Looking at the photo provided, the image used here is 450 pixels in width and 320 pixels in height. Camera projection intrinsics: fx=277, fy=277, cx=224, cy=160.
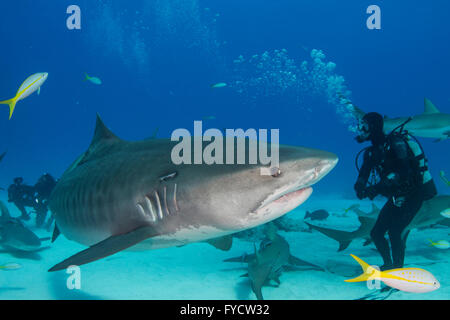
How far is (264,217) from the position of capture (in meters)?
2.07

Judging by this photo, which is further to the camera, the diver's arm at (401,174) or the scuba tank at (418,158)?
the scuba tank at (418,158)

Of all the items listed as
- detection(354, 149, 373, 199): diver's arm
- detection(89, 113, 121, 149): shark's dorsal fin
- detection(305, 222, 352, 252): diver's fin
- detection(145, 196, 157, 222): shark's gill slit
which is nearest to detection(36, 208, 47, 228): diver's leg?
detection(89, 113, 121, 149): shark's dorsal fin

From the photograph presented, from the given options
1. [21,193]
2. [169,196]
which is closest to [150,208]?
[169,196]

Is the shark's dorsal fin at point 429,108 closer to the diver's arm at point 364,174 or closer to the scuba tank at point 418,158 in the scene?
the scuba tank at point 418,158

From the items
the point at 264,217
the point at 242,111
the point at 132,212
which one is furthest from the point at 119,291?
the point at 242,111

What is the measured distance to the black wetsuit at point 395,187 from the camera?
12.6 feet

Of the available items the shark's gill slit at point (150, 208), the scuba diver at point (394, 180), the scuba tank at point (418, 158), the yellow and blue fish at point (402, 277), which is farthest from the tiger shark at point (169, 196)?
the scuba tank at point (418, 158)

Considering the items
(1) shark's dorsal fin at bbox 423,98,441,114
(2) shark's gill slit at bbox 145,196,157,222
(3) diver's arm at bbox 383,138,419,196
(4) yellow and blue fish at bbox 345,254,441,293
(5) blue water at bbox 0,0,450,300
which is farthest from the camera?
(5) blue water at bbox 0,0,450,300

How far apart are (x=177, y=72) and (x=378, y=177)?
125217 mm

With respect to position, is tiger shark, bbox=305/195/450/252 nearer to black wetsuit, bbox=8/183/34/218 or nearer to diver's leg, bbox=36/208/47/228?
diver's leg, bbox=36/208/47/228

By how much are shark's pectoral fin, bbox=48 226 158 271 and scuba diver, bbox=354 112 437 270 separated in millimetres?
3161

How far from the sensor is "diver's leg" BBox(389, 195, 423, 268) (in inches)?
160

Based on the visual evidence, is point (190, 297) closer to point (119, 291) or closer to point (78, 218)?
point (119, 291)
